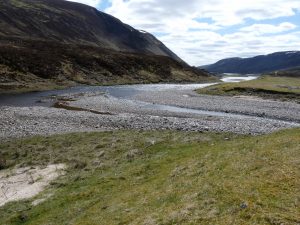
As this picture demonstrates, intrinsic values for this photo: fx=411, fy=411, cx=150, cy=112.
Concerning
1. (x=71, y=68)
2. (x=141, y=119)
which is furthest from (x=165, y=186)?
A: (x=71, y=68)

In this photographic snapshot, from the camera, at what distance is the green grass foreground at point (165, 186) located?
55.0 ft

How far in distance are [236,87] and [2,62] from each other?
62709 millimetres

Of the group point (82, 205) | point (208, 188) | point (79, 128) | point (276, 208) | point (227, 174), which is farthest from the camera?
point (79, 128)

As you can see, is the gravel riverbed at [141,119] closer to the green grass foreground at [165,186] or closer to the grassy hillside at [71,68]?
the green grass foreground at [165,186]

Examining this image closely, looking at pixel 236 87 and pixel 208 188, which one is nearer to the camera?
pixel 208 188

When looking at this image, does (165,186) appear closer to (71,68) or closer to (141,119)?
(141,119)

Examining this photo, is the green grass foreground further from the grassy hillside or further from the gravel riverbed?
the grassy hillside

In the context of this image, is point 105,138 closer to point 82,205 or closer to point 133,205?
point 82,205

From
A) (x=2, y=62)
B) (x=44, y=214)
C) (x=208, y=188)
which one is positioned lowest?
(x=44, y=214)

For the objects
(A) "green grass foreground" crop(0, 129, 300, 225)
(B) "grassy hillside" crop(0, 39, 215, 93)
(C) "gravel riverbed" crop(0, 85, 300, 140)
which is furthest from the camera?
(B) "grassy hillside" crop(0, 39, 215, 93)

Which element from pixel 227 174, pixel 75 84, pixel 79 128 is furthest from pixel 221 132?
pixel 75 84

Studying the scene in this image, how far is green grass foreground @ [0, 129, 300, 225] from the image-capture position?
1675cm

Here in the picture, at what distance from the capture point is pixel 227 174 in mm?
20859

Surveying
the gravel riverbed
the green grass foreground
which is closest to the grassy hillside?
the gravel riverbed
